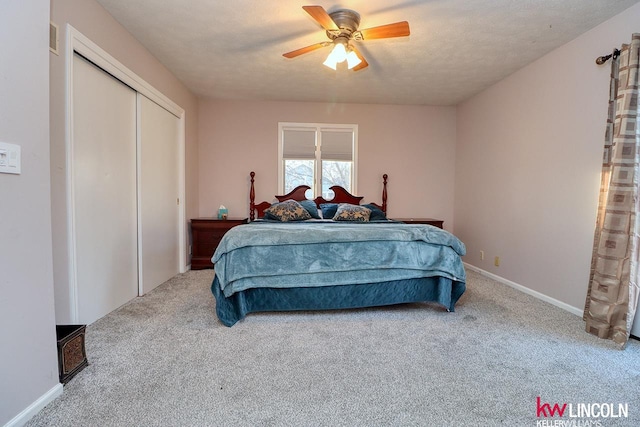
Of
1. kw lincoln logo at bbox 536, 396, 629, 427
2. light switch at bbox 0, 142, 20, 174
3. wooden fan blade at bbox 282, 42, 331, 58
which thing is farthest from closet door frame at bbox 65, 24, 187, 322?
kw lincoln logo at bbox 536, 396, 629, 427

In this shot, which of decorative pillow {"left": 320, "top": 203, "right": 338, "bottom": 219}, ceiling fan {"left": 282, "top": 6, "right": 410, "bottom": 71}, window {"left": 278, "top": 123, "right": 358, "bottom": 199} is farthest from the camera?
window {"left": 278, "top": 123, "right": 358, "bottom": 199}

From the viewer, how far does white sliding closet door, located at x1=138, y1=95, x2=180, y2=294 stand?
2965mm

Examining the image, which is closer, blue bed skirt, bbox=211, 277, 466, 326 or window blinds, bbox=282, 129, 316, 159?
blue bed skirt, bbox=211, 277, 466, 326

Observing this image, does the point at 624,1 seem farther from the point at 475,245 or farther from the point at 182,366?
the point at 182,366

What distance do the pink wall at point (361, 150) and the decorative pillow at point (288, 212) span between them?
72 centimetres

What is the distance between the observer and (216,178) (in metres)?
4.47

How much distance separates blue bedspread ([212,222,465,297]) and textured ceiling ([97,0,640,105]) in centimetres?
179

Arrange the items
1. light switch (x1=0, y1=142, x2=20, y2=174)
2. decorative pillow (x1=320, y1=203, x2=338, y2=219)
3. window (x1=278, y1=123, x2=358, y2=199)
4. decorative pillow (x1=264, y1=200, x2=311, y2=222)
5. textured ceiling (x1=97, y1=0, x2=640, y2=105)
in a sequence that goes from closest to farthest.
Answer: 1. light switch (x1=0, y1=142, x2=20, y2=174)
2. textured ceiling (x1=97, y1=0, x2=640, y2=105)
3. decorative pillow (x1=264, y1=200, x2=311, y2=222)
4. decorative pillow (x1=320, y1=203, x2=338, y2=219)
5. window (x1=278, y1=123, x2=358, y2=199)

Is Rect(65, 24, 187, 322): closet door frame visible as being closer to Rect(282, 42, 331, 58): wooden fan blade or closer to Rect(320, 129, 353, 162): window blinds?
Rect(282, 42, 331, 58): wooden fan blade

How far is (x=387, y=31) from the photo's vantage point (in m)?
2.18

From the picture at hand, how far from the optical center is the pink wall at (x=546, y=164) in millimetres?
2484

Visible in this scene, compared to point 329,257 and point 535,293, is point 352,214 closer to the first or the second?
point 329,257

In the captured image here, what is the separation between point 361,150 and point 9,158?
3995mm

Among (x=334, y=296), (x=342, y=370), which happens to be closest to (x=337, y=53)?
(x=334, y=296)
